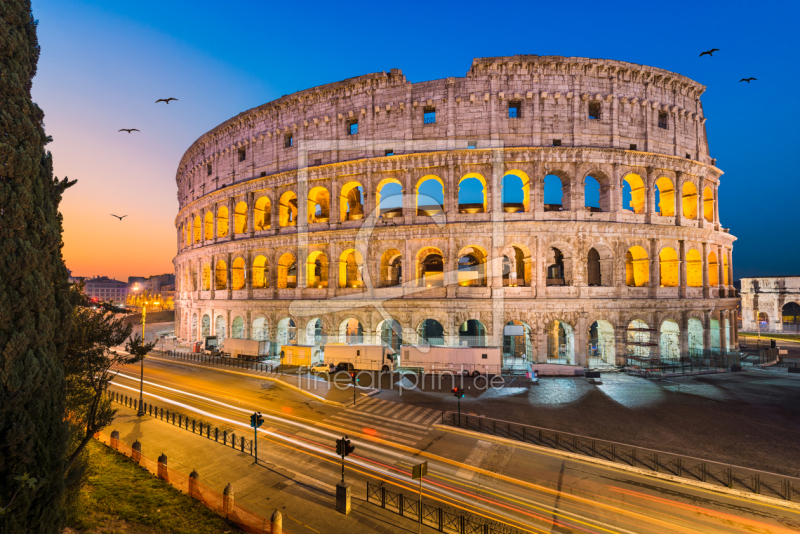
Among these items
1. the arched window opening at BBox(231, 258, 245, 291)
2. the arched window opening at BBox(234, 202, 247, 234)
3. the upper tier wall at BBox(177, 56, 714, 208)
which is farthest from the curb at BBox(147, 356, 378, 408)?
the upper tier wall at BBox(177, 56, 714, 208)

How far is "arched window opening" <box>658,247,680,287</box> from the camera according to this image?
28.7m

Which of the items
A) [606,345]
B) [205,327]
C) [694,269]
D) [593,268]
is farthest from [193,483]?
[694,269]

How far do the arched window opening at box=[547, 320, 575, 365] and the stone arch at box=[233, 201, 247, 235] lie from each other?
108ft

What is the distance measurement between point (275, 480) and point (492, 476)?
24.7ft

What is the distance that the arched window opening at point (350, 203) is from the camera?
30500 millimetres

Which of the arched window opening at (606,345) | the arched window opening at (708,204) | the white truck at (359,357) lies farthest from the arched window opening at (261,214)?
the arched window opening at (708,204)

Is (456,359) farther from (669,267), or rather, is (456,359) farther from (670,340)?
(669,267)

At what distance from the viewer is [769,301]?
5316cm

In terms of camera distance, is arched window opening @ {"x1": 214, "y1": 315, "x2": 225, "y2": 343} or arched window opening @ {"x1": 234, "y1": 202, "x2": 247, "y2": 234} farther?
arched window opening @ {"x1": 214, "y1": 315, "x2": 225, "y2": 343}

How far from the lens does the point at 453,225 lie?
27469 mm

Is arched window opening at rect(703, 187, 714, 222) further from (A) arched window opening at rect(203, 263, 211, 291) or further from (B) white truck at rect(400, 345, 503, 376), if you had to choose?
(A) arched window opening at rect(203, 263, 211, 291)

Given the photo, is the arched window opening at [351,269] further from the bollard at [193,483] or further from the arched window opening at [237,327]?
the bollard at [193,483]

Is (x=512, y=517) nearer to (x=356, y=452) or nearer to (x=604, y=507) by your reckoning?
(x=604, y=507)

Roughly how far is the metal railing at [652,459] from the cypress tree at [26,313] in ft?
45.1
